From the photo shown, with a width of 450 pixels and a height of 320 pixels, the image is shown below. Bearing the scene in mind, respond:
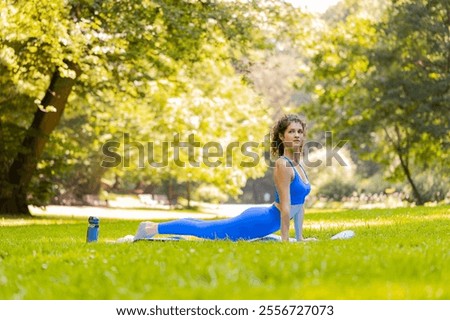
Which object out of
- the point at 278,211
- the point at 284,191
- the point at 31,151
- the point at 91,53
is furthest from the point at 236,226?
the point at 31,151

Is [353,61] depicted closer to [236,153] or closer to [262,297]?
[236,153]

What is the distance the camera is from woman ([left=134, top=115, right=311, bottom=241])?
9.87 m

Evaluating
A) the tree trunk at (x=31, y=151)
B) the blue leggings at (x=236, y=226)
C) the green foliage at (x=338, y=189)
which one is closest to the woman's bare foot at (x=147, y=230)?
the blue leggings at (x=236, y=226)

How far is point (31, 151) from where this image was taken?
2575cm

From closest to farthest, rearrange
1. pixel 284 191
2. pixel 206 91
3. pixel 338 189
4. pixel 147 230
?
1. pixel 284 191
2. pixel 147 230
3. pixel 206 91
4. pixel 338 189

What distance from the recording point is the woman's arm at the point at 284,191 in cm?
983

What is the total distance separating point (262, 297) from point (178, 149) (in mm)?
32907

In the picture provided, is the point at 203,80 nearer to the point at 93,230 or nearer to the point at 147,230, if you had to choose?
the point at 93,230

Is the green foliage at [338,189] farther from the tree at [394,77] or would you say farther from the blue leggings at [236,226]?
the blue leggings at [236,226]

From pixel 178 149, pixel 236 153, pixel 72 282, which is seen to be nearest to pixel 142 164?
pixel 178 149

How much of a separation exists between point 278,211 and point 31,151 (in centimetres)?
1727

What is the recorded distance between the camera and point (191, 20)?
23.1 m

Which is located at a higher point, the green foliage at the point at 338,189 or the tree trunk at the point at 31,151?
the tree trunk at the point at 31,151

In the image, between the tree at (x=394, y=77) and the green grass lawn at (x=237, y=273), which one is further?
the tree at (x=394, y=77)
